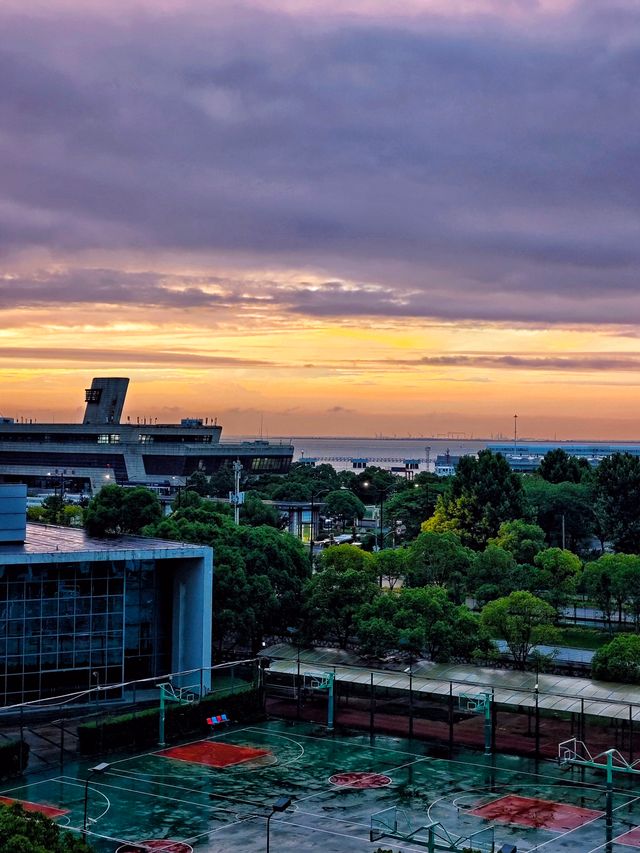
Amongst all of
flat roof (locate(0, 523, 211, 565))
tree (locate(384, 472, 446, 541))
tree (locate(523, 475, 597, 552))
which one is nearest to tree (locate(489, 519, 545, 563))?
tree (locate(523, 475, 597, 552))

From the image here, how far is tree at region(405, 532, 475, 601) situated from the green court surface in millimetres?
23389

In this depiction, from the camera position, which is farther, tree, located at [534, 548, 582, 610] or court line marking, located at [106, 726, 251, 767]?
tree, located at [534, 548, 582, 610]

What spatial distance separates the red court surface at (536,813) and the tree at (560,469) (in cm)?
8464

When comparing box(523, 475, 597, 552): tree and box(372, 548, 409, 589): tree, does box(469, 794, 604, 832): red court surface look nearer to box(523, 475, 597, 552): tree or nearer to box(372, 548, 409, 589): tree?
box(372, 548, 409, 589): tree

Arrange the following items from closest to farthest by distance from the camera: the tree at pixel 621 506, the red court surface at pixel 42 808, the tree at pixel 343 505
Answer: the red court surface at pixel 42 808 < the tree at pixel 621 506 < the tree at pixel 343 505

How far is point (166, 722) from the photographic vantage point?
51.8m

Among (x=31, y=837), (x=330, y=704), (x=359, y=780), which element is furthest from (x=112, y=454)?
(x=31, y=837)

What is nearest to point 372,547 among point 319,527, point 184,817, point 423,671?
point 319,527

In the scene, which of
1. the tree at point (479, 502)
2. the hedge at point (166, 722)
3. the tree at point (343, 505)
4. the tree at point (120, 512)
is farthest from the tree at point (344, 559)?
the tree at point (343, 505)

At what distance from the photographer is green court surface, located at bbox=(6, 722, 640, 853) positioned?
38906 millimetres

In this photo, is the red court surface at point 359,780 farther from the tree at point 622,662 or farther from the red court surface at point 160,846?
the tree at point 622,662

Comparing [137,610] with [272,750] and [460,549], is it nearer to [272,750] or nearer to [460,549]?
[272,750]

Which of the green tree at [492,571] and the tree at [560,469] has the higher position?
the tree at [560,469]

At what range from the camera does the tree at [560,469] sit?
418 ft
